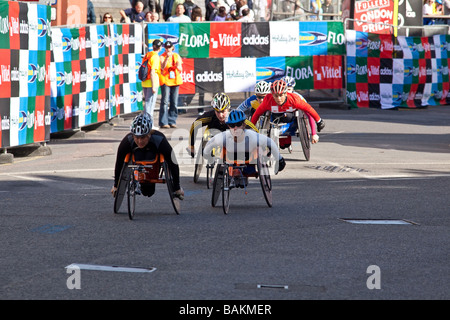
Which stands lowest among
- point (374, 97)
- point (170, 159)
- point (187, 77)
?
point (170, 159)

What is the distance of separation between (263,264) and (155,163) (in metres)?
2.87

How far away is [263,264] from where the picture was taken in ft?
26.1

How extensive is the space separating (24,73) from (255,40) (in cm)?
960

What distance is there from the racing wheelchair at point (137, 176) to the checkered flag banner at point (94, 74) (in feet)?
25.0

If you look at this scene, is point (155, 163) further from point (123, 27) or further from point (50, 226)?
point (123, 27)

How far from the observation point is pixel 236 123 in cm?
1111

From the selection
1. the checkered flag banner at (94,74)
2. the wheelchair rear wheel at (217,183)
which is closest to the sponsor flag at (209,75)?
the checkered flag banner at (94,74)

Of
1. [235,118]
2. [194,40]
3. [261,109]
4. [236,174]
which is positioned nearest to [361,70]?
[194,40]

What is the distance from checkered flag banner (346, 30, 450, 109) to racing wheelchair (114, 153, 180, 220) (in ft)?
51.9

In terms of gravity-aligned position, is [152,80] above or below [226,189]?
above

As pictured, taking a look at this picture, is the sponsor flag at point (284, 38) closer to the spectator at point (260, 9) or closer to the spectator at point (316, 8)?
the spectator at point (260, 9)

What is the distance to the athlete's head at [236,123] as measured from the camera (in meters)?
11.1

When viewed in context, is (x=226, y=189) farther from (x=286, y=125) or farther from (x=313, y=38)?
(x=313, y=38)

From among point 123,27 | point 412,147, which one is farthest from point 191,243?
point 123,27
